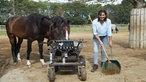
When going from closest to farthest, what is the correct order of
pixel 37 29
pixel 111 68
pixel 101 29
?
1. pixel 111 68
2. pixel 101 29
3. pixel 37 29

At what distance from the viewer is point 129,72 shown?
25.8 feet

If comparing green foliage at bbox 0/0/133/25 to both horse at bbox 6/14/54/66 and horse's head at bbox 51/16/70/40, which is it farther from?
horse's head at bbox 51/16/70/40

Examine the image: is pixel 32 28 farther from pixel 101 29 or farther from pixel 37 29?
pixel 101 29

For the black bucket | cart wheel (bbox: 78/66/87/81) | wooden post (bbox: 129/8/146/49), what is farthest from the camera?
wooden post (bbox: 129/8/146/49)

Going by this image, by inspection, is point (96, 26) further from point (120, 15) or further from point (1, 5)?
point (120, 15)

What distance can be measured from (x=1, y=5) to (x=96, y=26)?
62171mm

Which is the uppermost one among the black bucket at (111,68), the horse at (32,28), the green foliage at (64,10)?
the horse at (32,28)

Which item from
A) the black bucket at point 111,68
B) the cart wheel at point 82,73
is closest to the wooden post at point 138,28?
the black bucket at point 111,68

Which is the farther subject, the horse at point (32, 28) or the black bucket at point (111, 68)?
the horse at point (32, 28)

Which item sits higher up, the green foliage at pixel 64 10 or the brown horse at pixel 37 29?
the brown horse at pixel 37 29

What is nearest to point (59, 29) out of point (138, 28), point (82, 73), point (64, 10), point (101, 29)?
point (101, 29)

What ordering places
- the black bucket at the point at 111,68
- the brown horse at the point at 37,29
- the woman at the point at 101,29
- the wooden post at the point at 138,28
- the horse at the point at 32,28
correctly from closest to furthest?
the black bucket at the point at 111,68
the woman at the point at 101,29
the brown horse at the point at 37,29
the horse at the point at 32,28
the wooden post at the point at 138,28

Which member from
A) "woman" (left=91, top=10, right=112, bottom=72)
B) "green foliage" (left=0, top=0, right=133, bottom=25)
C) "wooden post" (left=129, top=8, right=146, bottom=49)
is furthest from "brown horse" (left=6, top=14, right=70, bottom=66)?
"green foliage" (left=0, top=0, right=133, bottom=25)

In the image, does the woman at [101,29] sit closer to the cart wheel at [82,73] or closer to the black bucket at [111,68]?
the black bucket at [111,68]
